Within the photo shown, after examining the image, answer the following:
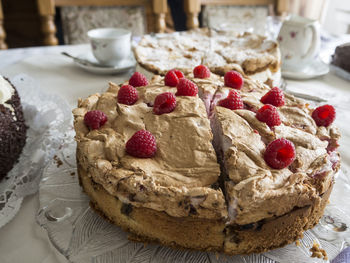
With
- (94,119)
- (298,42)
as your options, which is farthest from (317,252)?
(298,42)

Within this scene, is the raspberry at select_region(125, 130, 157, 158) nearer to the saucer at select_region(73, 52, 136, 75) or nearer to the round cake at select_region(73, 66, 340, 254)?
the round cake at select_region(73, 66, 340, 254)

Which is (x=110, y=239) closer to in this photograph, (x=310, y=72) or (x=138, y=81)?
(x=138, y=81)

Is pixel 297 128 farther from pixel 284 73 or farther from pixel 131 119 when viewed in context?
pixel 284 73

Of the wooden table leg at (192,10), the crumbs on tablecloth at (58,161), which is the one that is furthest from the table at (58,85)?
the wooden table leg at (192,10)

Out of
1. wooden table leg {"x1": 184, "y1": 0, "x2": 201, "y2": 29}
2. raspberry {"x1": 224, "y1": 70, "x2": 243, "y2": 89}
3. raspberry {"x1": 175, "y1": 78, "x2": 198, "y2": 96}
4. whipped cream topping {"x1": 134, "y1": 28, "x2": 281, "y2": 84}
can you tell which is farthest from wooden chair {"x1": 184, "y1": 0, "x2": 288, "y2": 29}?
raspberry {"x1": 175, "y1": 78, "x2": 198, "y2": 96}

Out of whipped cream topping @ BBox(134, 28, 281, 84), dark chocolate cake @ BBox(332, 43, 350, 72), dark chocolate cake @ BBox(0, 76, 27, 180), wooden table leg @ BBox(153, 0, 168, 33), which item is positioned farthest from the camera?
wooden table leg @ BBox(153, 0, 168, 33)

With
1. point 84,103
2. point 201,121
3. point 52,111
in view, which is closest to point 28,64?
point 52,111
